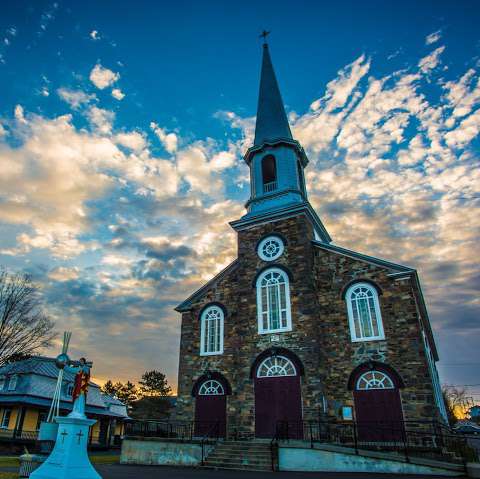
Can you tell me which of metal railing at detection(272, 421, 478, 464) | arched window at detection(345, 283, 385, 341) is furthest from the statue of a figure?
arched window at detection(345, 283, 385, 341)

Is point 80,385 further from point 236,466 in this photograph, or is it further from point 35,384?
point 35,384

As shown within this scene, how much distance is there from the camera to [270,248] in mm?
21594

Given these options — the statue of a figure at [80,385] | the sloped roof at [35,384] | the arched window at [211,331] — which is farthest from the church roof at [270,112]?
the sloped roof at [35,384]

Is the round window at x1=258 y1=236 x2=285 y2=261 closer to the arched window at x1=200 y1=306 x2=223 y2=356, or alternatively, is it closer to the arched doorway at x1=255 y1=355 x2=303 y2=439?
the arched window at x1=200 y1=306 x2=223 y2=356

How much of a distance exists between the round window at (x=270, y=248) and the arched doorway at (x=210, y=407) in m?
7.18

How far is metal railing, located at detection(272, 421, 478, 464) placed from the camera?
14.2m

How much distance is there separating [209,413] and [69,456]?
11939mm

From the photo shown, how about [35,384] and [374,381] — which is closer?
[374,381]

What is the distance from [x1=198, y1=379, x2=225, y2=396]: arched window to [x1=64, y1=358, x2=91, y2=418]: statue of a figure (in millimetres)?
11068

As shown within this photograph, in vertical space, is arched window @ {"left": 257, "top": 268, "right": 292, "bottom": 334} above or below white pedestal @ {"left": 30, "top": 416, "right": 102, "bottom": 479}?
above

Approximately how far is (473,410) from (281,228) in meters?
102

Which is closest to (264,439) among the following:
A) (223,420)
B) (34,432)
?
(223,420)

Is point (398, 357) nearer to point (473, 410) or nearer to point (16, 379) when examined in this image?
point (16, 379)

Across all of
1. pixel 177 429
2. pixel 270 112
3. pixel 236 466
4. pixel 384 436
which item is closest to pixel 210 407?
pixel 177 429
